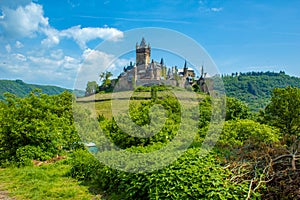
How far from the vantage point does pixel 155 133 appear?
24.2 feet

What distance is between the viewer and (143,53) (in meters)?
9.41

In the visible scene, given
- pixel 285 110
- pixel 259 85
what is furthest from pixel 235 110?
pixel 259 85

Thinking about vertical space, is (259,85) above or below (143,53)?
above

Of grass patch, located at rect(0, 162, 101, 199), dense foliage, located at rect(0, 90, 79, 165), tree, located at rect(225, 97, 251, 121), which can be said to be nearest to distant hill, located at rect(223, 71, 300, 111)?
tree, located at rect(225, 97, 251, 121)

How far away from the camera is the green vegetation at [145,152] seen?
387 cm

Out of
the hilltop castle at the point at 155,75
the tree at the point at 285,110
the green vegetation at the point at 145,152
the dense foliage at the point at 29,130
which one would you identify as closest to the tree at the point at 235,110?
the green vegetation at the point at 145,152

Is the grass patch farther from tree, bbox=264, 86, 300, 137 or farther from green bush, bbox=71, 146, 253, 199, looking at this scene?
tree, bbox=264, 86, 300, 137

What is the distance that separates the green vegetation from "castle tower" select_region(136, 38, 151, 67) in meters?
2.03

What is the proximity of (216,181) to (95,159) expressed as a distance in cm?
385

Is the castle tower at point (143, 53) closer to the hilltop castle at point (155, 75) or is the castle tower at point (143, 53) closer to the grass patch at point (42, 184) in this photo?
the hilltop castle at point (155, 75)

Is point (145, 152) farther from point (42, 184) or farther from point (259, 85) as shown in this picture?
point (259, 85)

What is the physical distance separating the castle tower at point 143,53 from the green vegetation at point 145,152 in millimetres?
2027

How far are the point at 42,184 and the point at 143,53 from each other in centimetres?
554

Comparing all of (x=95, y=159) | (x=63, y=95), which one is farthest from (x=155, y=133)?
(x=63, y=95)
